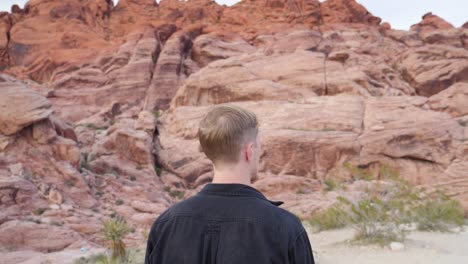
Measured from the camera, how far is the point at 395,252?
8.27 metres

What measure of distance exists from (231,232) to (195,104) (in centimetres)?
2814

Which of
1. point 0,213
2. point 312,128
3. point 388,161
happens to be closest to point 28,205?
point 0,213

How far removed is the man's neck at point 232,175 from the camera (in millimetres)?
1601

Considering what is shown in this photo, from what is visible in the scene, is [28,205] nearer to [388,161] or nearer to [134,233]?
[134,233]

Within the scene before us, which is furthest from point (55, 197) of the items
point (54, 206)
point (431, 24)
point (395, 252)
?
point (431, 24)

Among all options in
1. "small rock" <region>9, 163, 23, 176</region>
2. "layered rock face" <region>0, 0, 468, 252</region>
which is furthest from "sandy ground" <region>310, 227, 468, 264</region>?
"small rock" <region>9, 163, 23, 176</region>

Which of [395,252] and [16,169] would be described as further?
[16,169]

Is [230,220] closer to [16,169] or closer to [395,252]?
[395,252]

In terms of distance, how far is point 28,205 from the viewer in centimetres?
1580

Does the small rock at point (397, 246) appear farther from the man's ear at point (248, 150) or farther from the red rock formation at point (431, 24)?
the red rock formation at point (431, 24)

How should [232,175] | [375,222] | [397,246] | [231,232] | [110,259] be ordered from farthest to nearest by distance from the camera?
[110,259] < [375,222] < [397,246] < [232,175] < [231,232]

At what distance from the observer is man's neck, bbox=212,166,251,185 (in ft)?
5.25

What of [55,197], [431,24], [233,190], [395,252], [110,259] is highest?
[431,24]

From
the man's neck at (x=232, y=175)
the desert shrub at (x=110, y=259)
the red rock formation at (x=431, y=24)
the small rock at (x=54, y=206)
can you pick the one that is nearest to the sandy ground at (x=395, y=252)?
the desert shrub at (x=110, y=259)
